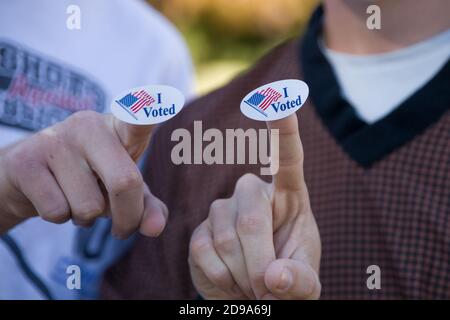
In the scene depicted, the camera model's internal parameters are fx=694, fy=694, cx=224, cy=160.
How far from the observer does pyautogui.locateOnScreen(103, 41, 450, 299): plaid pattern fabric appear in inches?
28.1

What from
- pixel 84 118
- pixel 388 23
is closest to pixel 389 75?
pixel 388 23

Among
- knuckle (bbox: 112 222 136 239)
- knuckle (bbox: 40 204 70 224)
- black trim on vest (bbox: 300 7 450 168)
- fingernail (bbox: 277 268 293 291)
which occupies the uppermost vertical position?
black trim on vest (bbox: 300 7 450 168)

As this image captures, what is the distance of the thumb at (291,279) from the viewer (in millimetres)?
527

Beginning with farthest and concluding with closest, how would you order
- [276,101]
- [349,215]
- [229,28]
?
[229,28]
[349,215]
[276,101]

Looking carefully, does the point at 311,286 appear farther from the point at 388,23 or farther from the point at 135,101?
the point at 388,23

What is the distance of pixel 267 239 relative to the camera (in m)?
0.55

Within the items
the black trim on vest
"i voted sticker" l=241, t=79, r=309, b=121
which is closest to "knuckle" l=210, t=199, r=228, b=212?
"i voted sticker" l=241, t=79, r=309, b=121

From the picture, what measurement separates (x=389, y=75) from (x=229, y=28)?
1555 mm

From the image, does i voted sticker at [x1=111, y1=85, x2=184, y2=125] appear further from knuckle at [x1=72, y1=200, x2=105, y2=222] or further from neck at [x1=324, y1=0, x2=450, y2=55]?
neck at [x1=324, y1=0, x2=450, y2=55]

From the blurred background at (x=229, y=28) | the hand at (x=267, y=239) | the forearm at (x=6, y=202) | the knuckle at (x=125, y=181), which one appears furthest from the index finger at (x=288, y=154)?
the blurred background at (x=229, y=28)

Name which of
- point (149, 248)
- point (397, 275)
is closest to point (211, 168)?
point (149, 248)

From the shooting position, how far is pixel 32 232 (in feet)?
2.67

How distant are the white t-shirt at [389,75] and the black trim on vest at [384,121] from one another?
0.02 metres
